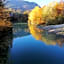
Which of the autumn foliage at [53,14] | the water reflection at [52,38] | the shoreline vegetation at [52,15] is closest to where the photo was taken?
the water reflection at [52,38]

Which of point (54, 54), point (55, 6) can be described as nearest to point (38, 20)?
point (55, 6)

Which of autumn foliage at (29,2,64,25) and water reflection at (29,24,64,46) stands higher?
autumn foliage at (29,2,64,25)

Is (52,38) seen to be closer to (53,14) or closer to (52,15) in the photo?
(52,15)

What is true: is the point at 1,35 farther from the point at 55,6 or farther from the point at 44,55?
the point at 55,6

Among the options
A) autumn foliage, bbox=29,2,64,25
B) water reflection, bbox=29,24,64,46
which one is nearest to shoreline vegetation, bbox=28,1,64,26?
autumn foliage, bbox=29,2,64,25

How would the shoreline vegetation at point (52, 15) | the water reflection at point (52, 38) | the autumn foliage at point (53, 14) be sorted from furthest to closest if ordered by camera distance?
the autumn foliage at point (53, 14)
the shoreline vegetation at point (52, 15)
the water reflection at point (52, 38)

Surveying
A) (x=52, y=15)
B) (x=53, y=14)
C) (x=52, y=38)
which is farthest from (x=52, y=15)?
(x=52, y=38)

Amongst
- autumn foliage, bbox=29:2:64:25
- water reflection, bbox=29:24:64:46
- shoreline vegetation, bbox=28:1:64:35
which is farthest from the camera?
autumn foliage, bbox=29:2:64:25

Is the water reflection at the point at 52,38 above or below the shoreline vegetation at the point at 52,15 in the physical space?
below

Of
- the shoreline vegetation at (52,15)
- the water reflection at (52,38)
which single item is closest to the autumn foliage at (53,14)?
the shoreline vegetation at (52,15)

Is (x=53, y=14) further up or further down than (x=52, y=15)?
further up

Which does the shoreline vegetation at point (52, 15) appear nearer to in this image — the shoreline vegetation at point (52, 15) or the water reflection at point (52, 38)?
the shoreline vegetation at point (52, 15)

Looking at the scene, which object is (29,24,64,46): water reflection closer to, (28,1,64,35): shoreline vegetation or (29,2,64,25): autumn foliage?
(28,1,64,35): shoreline vegetation

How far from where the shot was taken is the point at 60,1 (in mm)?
49938
